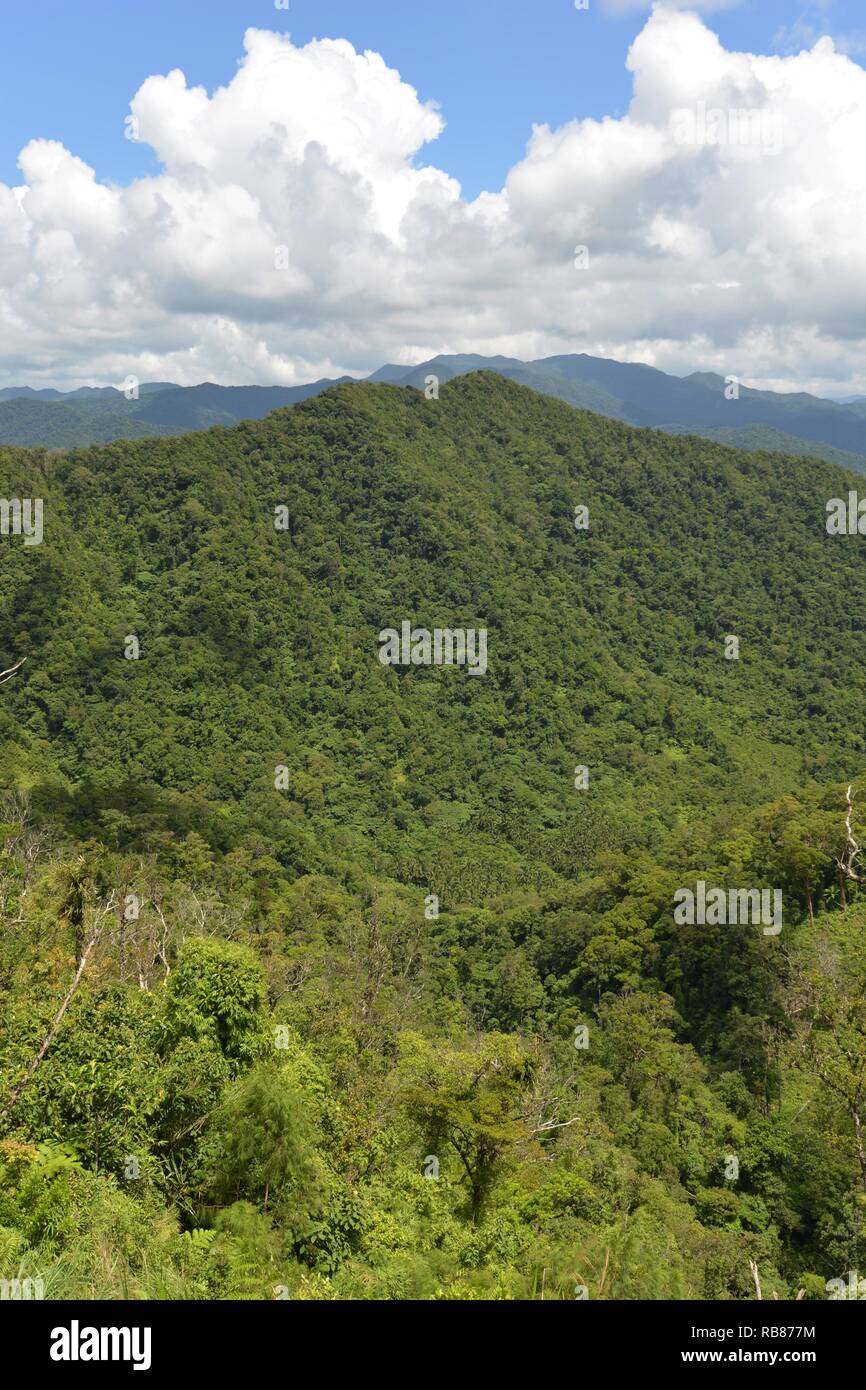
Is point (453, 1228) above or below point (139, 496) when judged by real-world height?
below

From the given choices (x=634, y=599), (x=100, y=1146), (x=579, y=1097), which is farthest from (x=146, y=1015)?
(x=634, y=599)

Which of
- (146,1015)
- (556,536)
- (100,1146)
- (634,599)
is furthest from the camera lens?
(556,536)
